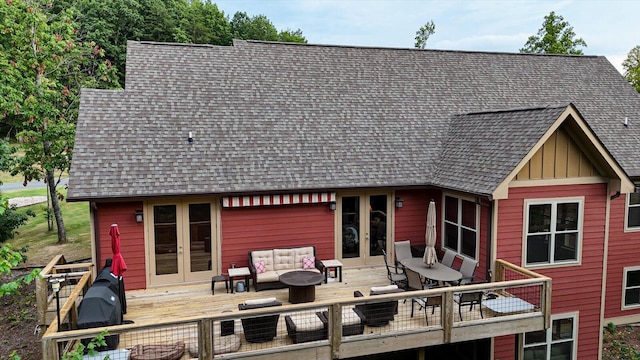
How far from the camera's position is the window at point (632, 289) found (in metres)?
13.8

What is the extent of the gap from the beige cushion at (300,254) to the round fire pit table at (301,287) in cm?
150

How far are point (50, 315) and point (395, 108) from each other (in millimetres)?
11137

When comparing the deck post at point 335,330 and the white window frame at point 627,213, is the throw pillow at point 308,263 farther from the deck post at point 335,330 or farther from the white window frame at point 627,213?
the white window frame at point 627,213

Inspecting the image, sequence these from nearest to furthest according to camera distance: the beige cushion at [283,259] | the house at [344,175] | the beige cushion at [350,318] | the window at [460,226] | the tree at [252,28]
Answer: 1. the beige cushion at [350,318]
2. the house at [344,175]
3. the window at [460,226]
4. the beige cushion at [283,259]
5. the tree at [252,28]

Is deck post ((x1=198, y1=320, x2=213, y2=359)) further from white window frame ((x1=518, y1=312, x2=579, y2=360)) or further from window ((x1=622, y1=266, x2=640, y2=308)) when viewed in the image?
window ((x1=622, y1=266, x2=640, y2=308))

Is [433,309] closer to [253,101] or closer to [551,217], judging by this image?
[551,217]

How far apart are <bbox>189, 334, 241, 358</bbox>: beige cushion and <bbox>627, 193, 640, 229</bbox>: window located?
1260 cm

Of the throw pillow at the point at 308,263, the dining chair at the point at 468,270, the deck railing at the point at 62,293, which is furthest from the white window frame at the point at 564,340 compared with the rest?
the deck railing at the point at 62,293

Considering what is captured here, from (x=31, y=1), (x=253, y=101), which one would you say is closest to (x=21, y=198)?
(x=31, y=1)

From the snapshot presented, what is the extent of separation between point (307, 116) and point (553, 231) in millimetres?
7505

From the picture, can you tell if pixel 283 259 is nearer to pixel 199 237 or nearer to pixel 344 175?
pixel 199 237

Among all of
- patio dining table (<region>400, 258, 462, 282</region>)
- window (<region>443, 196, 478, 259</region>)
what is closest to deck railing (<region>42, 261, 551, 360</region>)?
patio dining table (<region>400, 258, 462, 282</region>)

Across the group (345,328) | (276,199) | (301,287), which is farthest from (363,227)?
(345,328)

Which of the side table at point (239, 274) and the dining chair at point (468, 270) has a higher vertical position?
the dining chair at point (468, 270)
